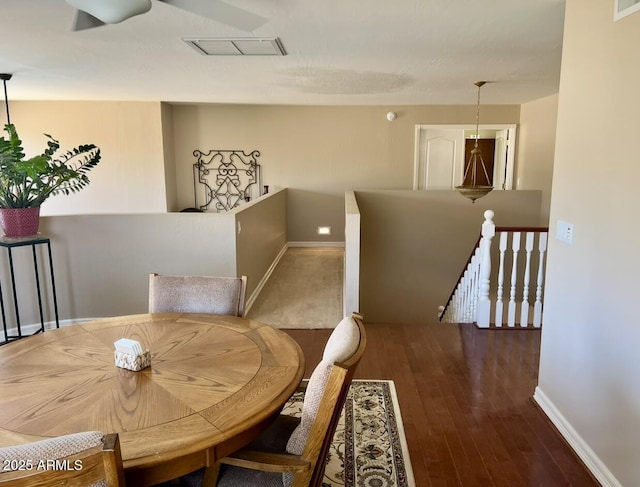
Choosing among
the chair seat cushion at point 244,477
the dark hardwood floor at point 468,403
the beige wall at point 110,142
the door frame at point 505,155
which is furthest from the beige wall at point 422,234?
the chair seat cushion at point 244,477

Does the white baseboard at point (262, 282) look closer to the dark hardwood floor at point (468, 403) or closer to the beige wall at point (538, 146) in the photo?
the dark hardwood floor at point (468, 403)

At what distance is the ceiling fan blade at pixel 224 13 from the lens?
2420 mm

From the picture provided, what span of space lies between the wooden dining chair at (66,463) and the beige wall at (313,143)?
6515 millimetres

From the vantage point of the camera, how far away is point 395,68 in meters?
4.11

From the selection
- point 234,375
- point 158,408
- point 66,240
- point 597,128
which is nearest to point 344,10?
point 597,128

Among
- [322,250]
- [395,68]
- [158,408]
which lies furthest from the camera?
[322,250]

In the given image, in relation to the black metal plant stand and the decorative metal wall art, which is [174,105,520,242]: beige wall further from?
the black metal plant stand

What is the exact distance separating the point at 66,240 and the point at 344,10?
9.47 ft

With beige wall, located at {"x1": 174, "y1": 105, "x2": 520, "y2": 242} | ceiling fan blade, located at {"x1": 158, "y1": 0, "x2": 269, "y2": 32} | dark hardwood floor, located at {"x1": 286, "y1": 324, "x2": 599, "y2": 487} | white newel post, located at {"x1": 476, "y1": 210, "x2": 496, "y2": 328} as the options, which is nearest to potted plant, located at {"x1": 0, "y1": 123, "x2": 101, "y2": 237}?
ceiling fan blade, located at {"x1": 158, "y1": 0, "x2": 269, "y2": 32}

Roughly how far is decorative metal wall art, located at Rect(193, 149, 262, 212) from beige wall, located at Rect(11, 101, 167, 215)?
71 cm

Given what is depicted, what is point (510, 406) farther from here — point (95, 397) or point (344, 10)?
point (344, 10)

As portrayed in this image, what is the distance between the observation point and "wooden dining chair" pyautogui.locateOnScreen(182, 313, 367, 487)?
49.0 inches

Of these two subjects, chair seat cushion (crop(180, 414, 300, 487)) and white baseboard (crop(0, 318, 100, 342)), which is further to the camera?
white baseboard (crop(0, 318, 100, 342))

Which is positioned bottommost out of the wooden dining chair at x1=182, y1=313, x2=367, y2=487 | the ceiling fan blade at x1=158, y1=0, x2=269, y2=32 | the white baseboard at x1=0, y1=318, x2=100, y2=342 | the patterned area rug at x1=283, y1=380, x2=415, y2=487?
the patterned area rug at x1=283, y1=380, x2=415, y2=487
